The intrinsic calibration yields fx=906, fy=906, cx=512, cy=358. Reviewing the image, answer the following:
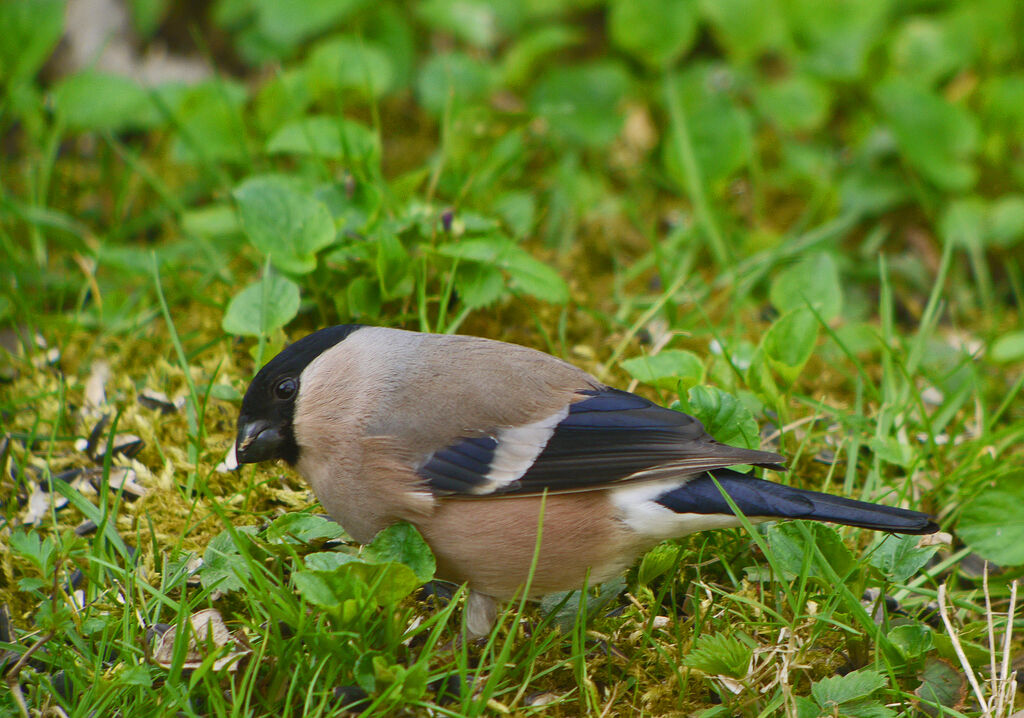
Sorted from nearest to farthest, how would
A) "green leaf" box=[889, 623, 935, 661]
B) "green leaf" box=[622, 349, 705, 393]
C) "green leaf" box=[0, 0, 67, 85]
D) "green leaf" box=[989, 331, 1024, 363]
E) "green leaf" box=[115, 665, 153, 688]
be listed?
1. "green leaf" box=[115, 665, 153, 688]
2. "green leaf" box=[889, 623, 935, 661]
3. "green leaf" box=[622, 349, 705, 393]
4. "green leaf" box=[989, 331, 1024, 363]
5. "green leaf" box=[0, 0, 67, 85]

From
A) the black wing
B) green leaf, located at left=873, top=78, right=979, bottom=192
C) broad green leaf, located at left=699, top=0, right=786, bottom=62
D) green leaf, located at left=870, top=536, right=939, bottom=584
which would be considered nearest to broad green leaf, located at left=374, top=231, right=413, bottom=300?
the black wing

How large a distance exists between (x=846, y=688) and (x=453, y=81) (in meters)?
3.26

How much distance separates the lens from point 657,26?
4.79 meters

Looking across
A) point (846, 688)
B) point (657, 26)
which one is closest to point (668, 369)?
point (846, 688)

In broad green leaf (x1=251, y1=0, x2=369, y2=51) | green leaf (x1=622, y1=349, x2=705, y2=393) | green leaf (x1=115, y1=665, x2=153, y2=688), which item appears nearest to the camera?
green leaf (x1=115, y1=665, x2=153, y2=688)

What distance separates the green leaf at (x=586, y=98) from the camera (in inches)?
181

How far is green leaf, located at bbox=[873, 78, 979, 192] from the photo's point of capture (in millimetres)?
4457

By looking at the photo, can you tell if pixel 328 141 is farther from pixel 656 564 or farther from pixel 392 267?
pixel 656 564

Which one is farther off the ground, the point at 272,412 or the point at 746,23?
the point at 746,23

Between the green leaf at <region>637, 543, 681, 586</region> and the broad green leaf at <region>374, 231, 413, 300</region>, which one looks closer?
the green leaf at <region>637, 543, 681, 586</region>

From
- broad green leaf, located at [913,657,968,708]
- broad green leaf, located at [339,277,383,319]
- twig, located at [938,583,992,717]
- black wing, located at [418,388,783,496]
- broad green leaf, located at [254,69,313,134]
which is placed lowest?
broad green leaf, located at [913,657,968,708]

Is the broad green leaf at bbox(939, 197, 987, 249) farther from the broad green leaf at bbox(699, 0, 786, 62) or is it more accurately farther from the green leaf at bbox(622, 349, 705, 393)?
the green leaf at bbox(622, 349, 705, 393)

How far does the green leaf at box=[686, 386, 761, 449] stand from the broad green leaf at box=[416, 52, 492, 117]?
2257 mm

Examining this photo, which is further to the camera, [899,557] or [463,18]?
[463,18]
